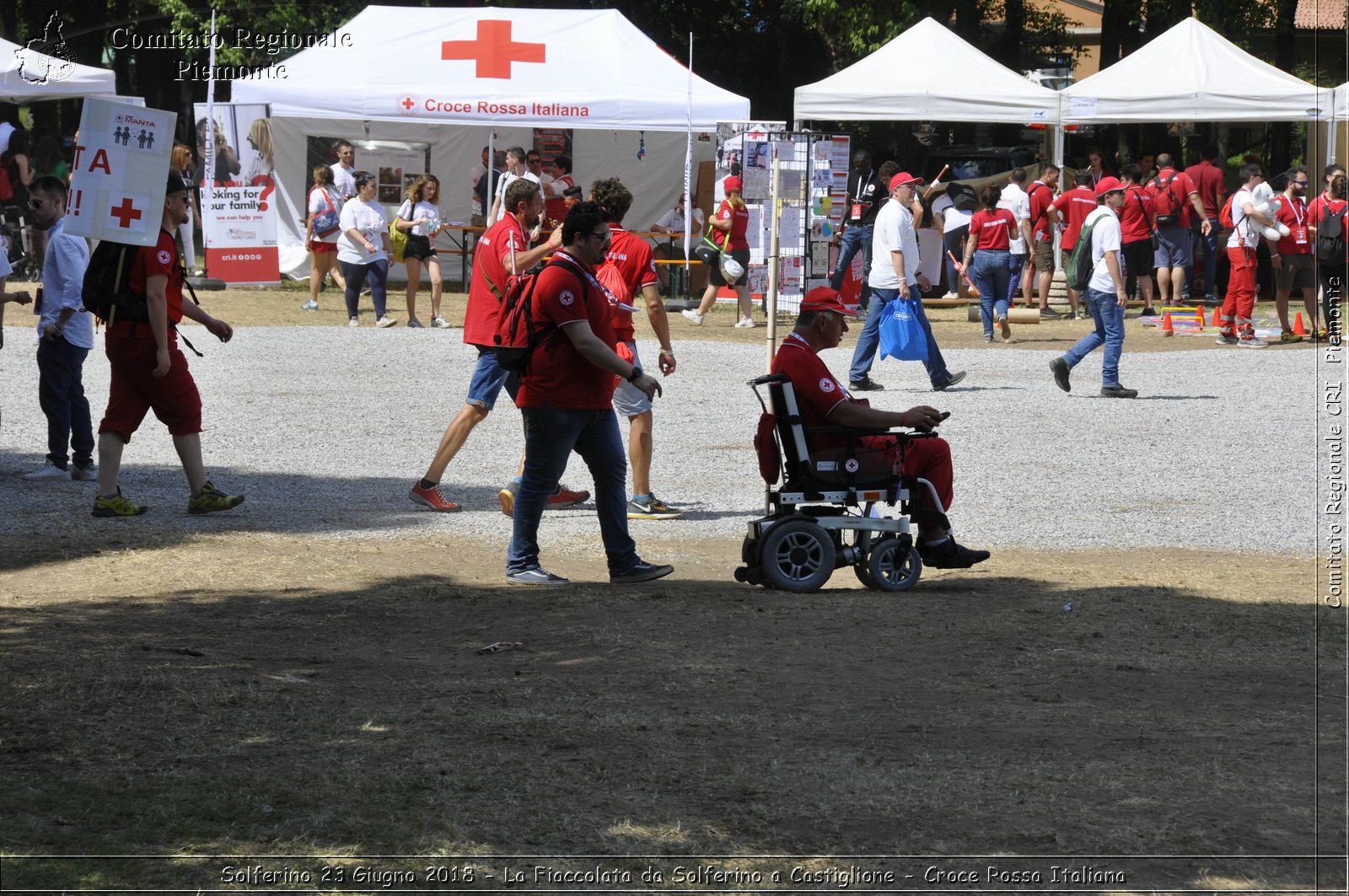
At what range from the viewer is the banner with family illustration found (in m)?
22.7

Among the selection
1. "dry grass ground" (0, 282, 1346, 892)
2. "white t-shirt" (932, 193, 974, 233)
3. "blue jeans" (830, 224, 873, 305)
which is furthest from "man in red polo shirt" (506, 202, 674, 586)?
"white t-shirt" (932, 193, 974, 233)

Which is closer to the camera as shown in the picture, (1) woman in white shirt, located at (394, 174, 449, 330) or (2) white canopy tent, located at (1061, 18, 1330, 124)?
(1) woman in white shirt, located at (394, 174, 449, 330)

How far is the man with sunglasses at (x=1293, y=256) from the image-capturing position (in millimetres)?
18047

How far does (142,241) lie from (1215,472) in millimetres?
7067

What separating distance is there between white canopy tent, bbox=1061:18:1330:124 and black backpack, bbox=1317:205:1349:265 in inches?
187

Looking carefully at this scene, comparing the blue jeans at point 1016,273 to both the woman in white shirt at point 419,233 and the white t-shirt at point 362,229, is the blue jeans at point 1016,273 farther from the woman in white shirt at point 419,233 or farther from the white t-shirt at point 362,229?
the white t-shirt at point 362,229

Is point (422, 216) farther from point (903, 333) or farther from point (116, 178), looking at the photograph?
point (116, 178)

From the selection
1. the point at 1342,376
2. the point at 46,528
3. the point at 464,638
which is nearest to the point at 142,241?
the point at 46,528

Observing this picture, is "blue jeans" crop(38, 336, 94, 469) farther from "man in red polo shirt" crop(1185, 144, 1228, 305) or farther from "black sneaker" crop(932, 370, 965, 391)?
"man in red polo shirt" crop(1185, 144, 1228, 305)

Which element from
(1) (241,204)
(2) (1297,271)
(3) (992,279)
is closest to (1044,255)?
(3) (992,279)

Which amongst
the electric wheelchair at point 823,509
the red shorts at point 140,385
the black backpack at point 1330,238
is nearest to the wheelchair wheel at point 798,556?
the electric wheelchair at point 823,509

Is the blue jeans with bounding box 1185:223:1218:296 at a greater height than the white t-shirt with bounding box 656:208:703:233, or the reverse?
the white t-shirt with bounding box 656:208:703:233

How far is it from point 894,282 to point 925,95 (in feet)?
29.0

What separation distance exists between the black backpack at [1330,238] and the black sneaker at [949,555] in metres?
11.6
